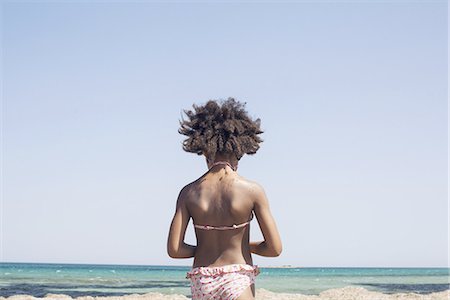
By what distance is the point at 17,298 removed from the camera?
19453 mm

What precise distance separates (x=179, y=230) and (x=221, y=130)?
64cm

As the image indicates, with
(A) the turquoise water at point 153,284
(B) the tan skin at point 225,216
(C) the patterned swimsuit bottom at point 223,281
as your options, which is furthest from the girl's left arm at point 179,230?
(A) the turquoise water at point 153,284

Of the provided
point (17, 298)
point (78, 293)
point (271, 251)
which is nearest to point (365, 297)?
point (17, 298)

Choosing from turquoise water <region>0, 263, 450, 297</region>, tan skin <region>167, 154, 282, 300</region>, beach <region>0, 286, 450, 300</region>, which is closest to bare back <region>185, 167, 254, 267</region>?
tan skin <region>167, 154, 282, 300</region>

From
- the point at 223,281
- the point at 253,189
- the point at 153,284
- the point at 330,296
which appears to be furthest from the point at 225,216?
the point at 153,284

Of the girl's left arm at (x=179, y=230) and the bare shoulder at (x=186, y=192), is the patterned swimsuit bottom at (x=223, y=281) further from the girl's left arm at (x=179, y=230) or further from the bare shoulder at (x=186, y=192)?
the bare shoulder at (x=186, y=192)

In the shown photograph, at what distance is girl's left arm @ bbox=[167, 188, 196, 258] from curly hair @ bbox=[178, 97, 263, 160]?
31cm

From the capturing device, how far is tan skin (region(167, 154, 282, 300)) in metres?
4.52

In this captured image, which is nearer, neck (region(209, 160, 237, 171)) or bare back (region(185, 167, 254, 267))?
bare back (region(185, 167, 254, 267))

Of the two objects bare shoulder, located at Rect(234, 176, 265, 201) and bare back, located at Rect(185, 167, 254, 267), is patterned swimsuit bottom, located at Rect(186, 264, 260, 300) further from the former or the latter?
bare shoulder, located at Rect(234, 176, 265, 201)

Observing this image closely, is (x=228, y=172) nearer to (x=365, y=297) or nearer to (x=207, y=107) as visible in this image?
(x=207, y=107)

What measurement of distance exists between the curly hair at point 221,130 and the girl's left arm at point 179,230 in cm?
31

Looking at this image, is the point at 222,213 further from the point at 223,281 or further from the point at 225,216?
the point at 223,281

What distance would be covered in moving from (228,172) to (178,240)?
0.50m
